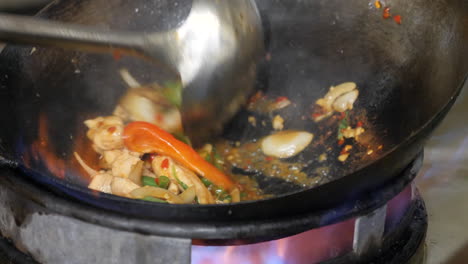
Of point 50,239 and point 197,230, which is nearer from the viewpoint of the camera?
point 197,230

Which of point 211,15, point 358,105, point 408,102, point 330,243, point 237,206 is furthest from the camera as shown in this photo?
point 358,105

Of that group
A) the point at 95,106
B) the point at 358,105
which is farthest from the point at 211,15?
the point at 358,105

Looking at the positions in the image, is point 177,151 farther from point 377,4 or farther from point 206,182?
point 377,4

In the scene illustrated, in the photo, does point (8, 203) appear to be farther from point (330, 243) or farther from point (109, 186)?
point (330, 243)

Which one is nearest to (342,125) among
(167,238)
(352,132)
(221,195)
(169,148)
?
(352,132)

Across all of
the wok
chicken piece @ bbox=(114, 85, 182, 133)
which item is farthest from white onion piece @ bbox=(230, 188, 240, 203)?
chicken piece @ bbox=(114, 85, 182, 133)

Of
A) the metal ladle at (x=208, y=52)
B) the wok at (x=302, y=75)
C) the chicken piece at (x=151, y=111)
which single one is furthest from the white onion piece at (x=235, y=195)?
the chicken piece at (x=151, y=111)
